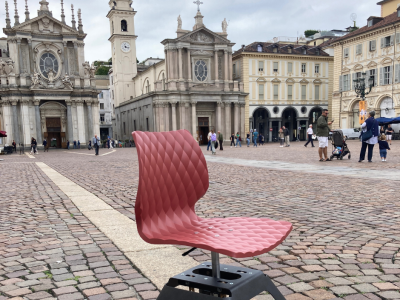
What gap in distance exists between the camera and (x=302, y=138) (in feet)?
182

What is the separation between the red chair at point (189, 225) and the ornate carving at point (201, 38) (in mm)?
47486

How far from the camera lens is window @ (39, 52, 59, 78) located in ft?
147

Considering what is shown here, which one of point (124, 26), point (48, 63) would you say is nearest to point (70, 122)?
point (48, 63)

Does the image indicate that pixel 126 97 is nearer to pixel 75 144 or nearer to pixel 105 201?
pixel 75 144

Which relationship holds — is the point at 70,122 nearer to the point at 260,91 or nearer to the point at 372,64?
the point at 260,91

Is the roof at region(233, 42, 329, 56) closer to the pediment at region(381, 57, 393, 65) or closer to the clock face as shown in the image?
the pediment at region(381, 57, 393, 65)

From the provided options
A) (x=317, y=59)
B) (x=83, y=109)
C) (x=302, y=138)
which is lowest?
(x=302, y=138)

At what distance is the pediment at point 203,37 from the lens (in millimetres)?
47500

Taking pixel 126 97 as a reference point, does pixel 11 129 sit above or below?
below

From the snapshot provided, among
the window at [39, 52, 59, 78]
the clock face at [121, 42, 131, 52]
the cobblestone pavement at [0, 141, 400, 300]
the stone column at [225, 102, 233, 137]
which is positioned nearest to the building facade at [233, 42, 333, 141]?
the stone column at [225, 102, 233, 137]

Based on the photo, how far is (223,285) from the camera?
81.5 inches

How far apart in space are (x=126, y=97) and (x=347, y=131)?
36.5m

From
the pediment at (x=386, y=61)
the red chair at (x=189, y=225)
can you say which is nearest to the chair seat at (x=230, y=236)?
the red chair at (x=189, y=225)

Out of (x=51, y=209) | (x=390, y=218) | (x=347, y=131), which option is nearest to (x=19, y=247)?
(x=51, y=209)
